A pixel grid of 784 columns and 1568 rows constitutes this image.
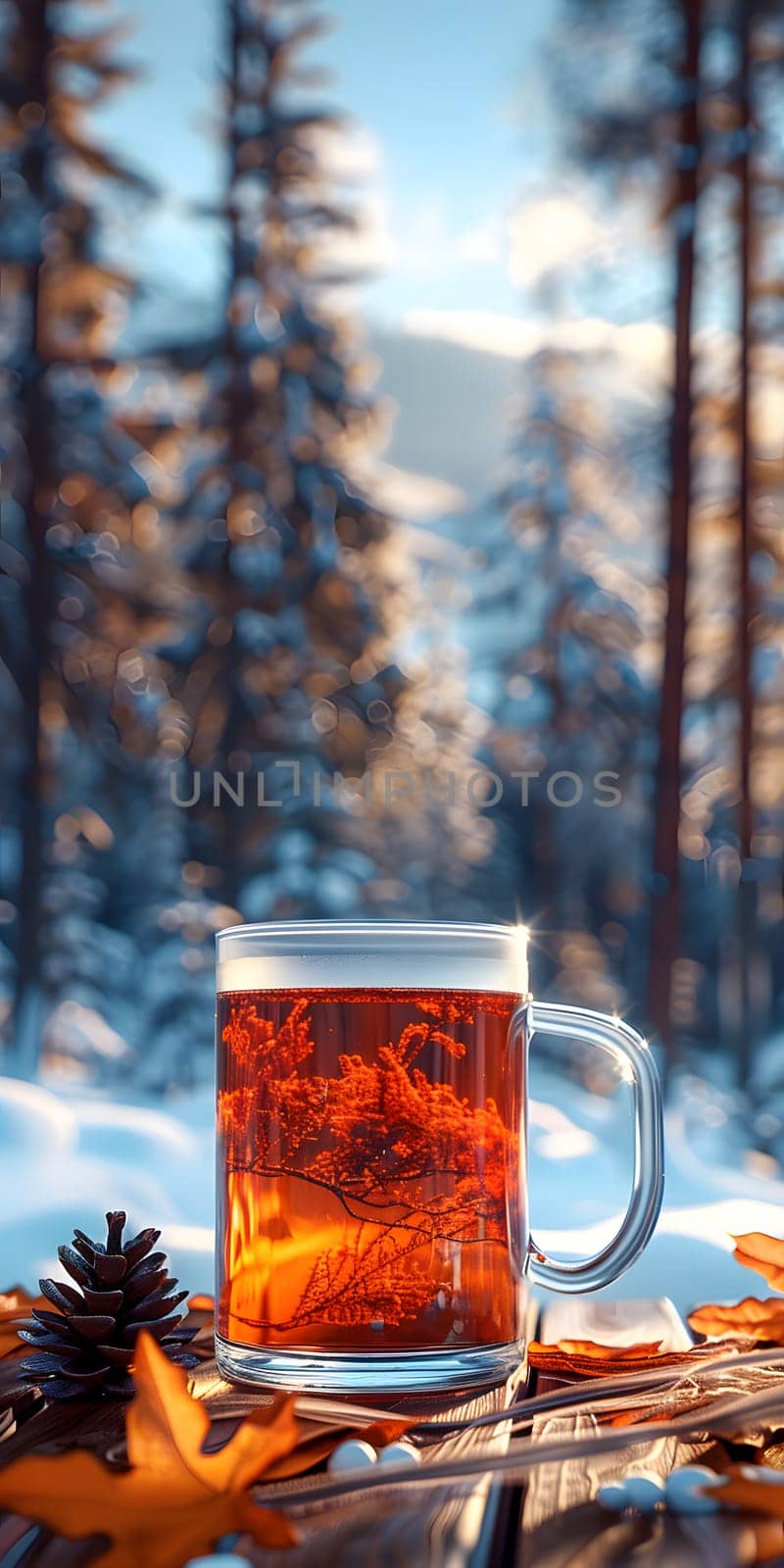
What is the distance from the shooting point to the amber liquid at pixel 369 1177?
997 mm

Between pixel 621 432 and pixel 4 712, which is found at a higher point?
pixel 621 432

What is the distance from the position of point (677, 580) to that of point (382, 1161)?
21.7 feet

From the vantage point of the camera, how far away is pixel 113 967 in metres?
11.3

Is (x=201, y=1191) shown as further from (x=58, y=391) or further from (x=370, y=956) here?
(x=58, y=391)

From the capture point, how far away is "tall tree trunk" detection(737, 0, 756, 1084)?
24.7 feet

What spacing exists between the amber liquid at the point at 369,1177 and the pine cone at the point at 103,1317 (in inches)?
3.4

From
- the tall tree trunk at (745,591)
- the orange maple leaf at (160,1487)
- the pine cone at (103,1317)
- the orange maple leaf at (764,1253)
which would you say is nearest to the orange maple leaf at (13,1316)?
the pine cone at (103,1317)

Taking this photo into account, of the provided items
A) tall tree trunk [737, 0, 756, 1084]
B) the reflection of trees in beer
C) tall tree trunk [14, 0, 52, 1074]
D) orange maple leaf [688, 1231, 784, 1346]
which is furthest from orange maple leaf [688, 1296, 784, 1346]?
tall tree trunk [14, 0, 52, 1074]

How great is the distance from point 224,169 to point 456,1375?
9060mm

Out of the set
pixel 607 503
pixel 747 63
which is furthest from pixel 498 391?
pixel 747 63

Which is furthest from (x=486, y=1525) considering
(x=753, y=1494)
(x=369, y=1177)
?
(x=369, y=1177)

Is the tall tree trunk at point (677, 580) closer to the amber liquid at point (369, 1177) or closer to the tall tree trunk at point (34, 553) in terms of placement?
the tall tree trunk at point (34, 553)

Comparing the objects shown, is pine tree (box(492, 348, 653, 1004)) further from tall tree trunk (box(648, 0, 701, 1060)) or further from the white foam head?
the white foam head

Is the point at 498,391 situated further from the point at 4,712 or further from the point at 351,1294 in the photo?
the point at 351,1294
